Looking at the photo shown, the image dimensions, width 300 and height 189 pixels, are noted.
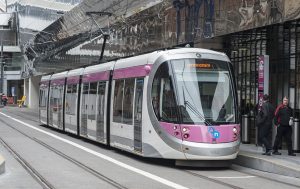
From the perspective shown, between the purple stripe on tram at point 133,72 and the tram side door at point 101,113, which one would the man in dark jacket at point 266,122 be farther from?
the tram side door at point 101,113

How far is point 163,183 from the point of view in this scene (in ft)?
39.0

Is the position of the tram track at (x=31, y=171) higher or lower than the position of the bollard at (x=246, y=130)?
lower

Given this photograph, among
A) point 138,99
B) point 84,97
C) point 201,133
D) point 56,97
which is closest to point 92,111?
point 84,97

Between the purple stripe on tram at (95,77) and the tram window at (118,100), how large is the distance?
1293 millimetres

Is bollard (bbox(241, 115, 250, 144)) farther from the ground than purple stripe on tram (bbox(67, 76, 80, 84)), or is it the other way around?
purple stripe on tram (bbox(67, 76, 80, 84))

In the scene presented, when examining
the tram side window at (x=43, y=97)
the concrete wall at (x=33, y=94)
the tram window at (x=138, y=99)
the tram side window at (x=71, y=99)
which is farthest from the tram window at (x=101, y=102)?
the concrete wall at (x=33, y=94)

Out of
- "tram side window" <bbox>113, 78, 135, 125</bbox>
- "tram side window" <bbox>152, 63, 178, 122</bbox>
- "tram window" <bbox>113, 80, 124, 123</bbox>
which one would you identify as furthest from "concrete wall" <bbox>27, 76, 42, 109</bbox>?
"tram side window" <bbox>152, 63, 178, 122</bbox>

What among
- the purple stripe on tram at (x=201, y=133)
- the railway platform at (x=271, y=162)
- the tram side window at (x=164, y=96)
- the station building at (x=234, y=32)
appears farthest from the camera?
the station building at (x=234, y=32)

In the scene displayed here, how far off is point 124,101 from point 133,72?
0.97m

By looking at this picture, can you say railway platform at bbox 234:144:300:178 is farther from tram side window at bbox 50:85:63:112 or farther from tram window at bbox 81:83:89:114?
tram side window at bbox 50:85:63:112

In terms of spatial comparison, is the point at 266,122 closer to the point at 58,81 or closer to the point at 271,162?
the point at 271,162

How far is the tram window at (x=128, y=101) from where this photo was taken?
16469 millimetres

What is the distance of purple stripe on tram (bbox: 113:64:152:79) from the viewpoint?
15613 mm

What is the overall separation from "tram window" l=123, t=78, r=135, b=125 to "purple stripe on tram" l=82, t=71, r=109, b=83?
2286 millimetres
